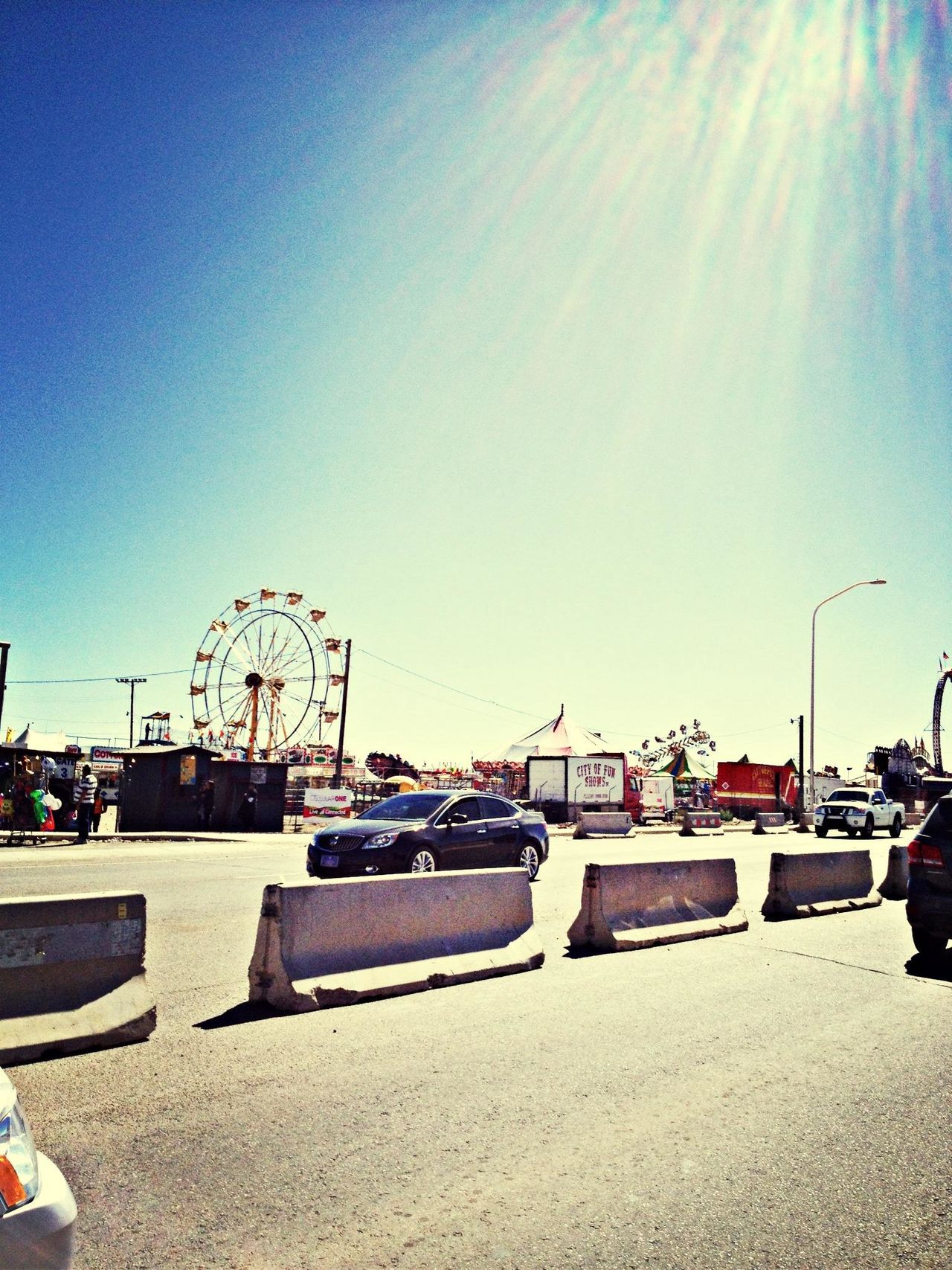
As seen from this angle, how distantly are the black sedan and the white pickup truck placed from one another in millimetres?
21153

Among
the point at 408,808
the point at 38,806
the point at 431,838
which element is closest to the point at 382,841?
the point at 431,838

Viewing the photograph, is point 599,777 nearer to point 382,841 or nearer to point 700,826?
point 700,826

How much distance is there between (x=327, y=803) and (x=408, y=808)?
20555 mm

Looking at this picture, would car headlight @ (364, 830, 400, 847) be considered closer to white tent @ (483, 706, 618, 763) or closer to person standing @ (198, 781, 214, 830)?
person standing @ (198, 781, 214, 830)

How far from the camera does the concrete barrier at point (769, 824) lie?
38.6 m

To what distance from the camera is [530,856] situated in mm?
15109

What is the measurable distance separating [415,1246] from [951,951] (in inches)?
319

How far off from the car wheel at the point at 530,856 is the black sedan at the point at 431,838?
0.01 m

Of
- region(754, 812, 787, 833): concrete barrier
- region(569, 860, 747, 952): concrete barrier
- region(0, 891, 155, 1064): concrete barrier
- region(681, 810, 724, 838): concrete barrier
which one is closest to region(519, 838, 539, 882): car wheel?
region(569, 860, 747, 952): concrete barrier

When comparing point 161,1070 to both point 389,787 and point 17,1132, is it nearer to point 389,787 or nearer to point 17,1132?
point 17,1132

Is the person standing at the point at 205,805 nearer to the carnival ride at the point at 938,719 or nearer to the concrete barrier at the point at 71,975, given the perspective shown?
the concrete barrier at the point at 71,975

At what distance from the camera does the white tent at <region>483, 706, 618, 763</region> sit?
4391cm

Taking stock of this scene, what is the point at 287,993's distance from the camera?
21.3 ft

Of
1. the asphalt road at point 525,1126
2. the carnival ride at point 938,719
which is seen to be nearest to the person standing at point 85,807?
the asphalt road at point 525,1126
